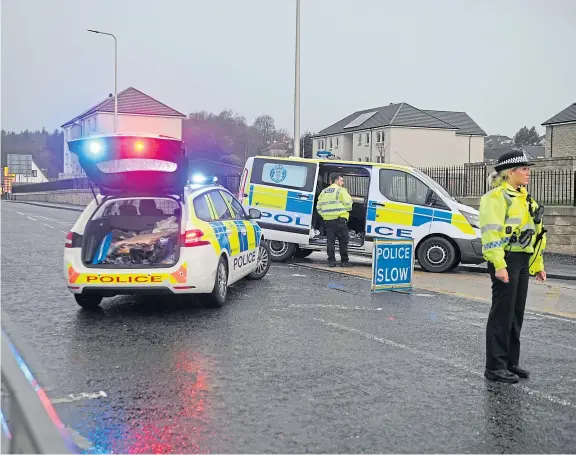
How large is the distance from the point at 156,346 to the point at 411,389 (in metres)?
2.56

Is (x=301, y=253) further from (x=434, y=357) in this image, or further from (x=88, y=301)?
(x=434, y=357)

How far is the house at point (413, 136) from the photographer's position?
71.6 m

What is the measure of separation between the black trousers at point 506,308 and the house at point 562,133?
46294 millimetres

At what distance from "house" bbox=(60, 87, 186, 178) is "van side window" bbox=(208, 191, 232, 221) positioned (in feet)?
202

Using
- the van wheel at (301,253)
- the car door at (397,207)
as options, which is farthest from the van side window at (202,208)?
the van wheel at (301,253)

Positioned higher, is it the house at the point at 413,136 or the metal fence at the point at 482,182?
the house at the point at 413,136

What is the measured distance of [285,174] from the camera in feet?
43.4

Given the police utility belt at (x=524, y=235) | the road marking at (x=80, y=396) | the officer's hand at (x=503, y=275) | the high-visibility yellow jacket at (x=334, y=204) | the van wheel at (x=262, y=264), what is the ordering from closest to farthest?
1. the road marking at (x=80, y=396)
2. the officer's hand at (x=503, y=275)
3. the police utility belt at (x=524, y=235)
4. the van wheel at (x=262, y=264)
5. the high-visibility yellow jacket at (x=334, y=204)

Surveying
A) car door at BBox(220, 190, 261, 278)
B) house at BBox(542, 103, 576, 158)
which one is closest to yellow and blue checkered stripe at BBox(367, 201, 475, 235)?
car door at BBox(220, 190, 261, 278)

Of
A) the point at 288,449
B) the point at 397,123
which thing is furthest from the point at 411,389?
the point at 397,123

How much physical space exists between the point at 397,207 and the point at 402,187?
1.36 feet

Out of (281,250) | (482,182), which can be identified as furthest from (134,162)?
(482,182)

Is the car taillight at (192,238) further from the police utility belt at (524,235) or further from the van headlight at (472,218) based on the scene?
the van headlight at (472,218)

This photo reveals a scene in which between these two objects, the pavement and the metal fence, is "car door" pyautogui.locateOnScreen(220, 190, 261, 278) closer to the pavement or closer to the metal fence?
the pavement
